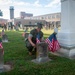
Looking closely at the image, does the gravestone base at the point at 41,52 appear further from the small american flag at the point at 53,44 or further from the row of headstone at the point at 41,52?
the small american flag at the point at 53,44

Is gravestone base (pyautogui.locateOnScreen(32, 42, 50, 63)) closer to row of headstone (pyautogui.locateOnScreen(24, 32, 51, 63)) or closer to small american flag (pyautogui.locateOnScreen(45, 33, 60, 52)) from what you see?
row of headstone (pyautogui.locateOnScreen(24, 32, 51, 63))

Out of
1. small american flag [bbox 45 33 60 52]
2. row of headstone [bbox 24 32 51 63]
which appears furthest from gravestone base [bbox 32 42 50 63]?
small american flag [bbox 45 33 60 52]

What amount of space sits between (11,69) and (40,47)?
1.31 m

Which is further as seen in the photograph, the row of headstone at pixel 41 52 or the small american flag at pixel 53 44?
the small american flag at pixel 53 44

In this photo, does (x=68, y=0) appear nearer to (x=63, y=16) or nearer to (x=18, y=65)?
(x=63, y=16)

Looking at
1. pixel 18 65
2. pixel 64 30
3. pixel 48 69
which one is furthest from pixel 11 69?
pixel 64 30

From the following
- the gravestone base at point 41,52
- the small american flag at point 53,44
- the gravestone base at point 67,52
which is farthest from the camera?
the small american flag at point 53,44

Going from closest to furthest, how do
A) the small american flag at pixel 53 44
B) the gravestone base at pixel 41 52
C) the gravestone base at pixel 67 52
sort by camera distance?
the gravestone base at pixel 41 52 < the gravestone base at pixel 67 52 < the small american flag at pixel 53 44

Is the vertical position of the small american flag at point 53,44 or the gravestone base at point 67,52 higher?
the small american flag at point 53,44

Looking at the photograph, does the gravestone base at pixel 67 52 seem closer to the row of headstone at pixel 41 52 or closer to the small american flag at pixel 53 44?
the small american flag at pixel 53 44

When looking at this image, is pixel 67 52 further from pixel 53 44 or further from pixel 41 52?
pixel 41 52

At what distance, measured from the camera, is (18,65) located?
5.14 m

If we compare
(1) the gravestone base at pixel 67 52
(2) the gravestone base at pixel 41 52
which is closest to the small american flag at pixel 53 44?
(1) the gravestone base at pixel 67 52

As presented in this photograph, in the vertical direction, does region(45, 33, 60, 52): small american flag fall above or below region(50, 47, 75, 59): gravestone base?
above
